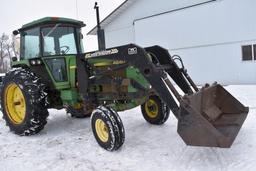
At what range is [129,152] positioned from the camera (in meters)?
4.45

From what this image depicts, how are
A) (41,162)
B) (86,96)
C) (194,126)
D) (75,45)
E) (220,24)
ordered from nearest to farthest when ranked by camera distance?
(194,126) → (41,162) → (86,96) → (75,45) → (220,24)

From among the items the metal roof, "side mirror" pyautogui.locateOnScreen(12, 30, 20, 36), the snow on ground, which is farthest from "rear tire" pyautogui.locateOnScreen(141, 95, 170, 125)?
the metal roof

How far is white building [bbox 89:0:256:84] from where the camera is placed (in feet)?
42.4

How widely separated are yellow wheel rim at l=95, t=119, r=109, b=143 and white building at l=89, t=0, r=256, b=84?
10.0 m

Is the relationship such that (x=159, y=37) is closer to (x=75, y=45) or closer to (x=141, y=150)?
(x=75, y=45)

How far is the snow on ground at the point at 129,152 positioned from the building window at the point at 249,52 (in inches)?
300

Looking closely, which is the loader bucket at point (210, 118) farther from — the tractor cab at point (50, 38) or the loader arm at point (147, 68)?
the tractor cab at point (50, 38)

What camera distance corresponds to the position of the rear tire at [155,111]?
232 inches

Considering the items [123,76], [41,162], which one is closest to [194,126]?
[123,76]

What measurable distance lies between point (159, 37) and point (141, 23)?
144 centimetres

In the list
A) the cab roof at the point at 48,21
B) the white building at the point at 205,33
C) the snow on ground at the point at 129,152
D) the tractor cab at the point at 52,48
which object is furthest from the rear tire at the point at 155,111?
the white building at the point at 205,33

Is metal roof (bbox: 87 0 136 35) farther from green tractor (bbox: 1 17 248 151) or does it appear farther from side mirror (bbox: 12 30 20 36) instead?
side mirror (bbox: 12 30 20 36)

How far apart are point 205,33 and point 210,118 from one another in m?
10.3

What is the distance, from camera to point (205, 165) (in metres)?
3.77
